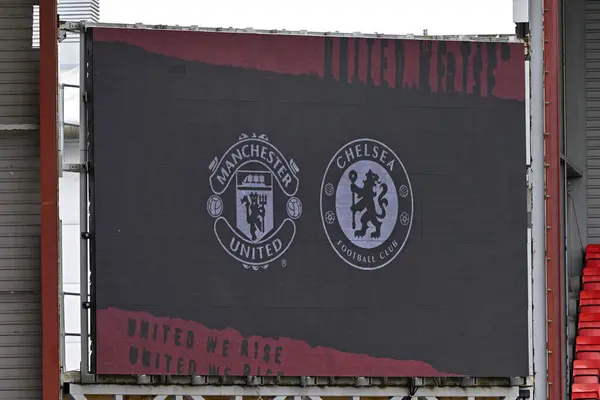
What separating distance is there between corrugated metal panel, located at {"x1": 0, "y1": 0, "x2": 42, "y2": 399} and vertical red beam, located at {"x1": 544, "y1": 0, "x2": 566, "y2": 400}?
827cm

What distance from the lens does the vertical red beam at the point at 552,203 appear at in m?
21.1

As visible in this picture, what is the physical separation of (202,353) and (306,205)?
2.80 m

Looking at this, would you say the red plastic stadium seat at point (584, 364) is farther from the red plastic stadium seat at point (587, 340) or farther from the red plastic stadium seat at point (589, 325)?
the red plastic stadium seat at point (589, 325)

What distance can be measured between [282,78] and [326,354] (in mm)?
4337

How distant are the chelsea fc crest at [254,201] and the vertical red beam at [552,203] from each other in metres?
4.23

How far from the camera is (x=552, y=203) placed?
2123 centimetres

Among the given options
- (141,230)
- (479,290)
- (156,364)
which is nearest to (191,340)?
(156,364)

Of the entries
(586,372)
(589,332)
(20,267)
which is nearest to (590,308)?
(589,332)

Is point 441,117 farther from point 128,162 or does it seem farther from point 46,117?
point 46,117

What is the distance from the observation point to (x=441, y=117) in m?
20.7

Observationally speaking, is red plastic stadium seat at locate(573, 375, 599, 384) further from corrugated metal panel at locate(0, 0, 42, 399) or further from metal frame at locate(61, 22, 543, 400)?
corrugated metal panel at locate(0, 0, 42, 399)

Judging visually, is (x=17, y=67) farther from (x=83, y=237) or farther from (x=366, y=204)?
(x=366, y=204)

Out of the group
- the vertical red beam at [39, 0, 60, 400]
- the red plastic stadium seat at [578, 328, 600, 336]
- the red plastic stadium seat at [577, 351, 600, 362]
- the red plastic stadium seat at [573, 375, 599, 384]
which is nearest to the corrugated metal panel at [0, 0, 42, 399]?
the vertical red beam at [39, 0, 60, 400]

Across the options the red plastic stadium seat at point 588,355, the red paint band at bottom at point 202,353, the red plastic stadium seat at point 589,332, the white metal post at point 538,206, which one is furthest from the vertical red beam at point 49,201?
the red plastic stadium seat at point 589,332
